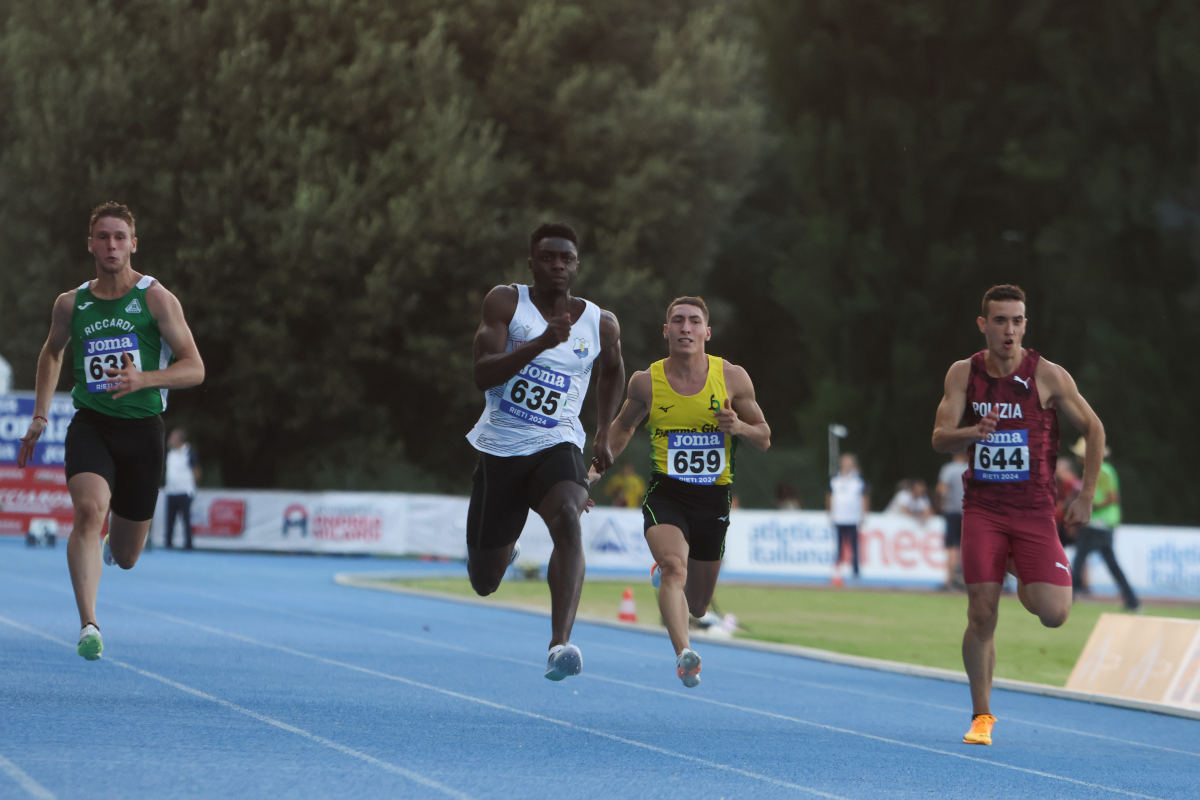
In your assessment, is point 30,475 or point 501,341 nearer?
point 501,341

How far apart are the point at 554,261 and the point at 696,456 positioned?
2000 millimetres

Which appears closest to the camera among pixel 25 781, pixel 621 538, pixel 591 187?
pixel 25 781

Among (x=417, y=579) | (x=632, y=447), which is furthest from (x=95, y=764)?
(x=632, y=447)

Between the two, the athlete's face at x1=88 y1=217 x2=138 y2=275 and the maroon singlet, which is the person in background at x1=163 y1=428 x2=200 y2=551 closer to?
the athlete's face at x1=88 y1=217 x2=138 y2=275

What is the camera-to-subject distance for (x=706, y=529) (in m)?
10.2

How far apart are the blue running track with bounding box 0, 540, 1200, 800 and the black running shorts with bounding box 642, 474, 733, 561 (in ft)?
3.41

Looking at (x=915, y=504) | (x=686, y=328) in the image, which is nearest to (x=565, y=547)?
(x=686, y=328)

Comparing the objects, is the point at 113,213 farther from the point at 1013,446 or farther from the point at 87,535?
the point at 1013,446

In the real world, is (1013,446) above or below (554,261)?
below

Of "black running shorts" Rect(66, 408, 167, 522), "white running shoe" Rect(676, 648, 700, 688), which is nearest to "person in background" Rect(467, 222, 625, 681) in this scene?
"white running shoe" Rect(676, 648, 700, 688)

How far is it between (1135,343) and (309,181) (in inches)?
733

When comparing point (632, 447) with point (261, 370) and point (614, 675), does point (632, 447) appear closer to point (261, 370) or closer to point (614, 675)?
point (261, 370)

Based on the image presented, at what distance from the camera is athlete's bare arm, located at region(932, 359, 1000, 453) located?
30.7 ft

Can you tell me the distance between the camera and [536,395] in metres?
8.88
